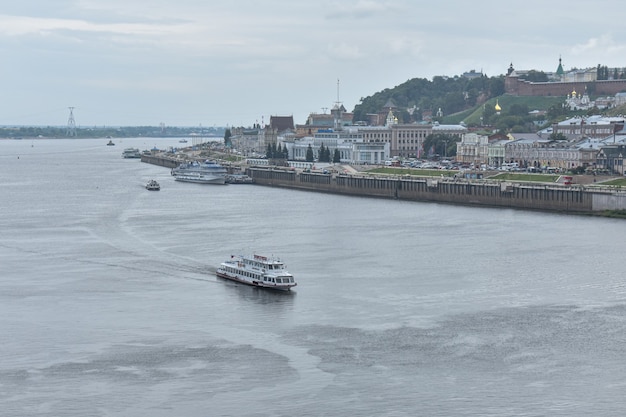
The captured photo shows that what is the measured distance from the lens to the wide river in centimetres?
2303

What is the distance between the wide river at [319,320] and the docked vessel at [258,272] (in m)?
0.45

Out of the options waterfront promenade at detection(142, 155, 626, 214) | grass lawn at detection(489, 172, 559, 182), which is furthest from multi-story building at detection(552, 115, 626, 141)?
waterfront promenade at detection(142, 155, 626, 214)

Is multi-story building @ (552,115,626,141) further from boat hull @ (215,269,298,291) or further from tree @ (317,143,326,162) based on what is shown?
boat hull @ (215,269,298,291)

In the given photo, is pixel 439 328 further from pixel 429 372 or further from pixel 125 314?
pixel 125 314

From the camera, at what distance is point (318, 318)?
2972 centimetres

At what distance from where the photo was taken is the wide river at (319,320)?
907 inches

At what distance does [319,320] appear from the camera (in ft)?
96.8

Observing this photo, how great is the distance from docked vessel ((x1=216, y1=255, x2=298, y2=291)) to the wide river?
1.46ft

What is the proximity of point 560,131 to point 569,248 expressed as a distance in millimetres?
50287

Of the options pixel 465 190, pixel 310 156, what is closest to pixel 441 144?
pixel 310 156

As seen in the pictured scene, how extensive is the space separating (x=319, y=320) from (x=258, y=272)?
207 inches

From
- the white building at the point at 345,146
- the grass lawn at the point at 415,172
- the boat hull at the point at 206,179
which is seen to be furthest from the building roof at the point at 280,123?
the grass lawn at the point at 415,172

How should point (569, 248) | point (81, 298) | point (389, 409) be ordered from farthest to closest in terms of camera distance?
1. point (569, 248)
2. point (81, 298)
3. point (389, 409)

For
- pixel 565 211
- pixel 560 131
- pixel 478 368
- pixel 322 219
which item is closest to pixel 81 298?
pixel 478 368
